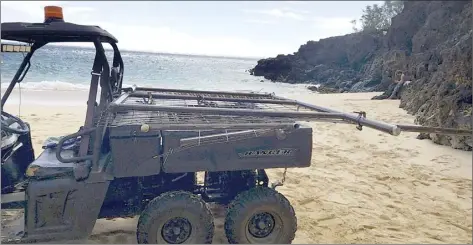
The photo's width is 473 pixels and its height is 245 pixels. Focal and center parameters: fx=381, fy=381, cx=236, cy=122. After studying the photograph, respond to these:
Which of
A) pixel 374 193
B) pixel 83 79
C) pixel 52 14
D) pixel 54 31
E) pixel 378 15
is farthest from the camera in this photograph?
pixel 378 15

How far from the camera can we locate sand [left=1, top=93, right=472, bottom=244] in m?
3.89

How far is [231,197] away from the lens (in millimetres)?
3725

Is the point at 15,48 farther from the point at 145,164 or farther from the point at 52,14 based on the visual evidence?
the point at 145,164

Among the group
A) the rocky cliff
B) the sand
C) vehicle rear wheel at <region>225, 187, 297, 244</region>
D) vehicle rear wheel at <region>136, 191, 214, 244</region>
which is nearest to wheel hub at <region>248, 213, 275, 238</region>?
vehicle rear wheel at <region>225, 187, 297, 244</region>

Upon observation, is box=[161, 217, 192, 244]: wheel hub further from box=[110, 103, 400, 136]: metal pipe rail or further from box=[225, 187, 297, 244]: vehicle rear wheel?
box=[110, 103, 400, 136]: metal pipe rail

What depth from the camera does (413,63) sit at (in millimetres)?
19938

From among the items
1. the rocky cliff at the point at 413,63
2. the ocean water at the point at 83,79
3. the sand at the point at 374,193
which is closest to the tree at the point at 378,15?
the rocky cliff at the point at 413,63

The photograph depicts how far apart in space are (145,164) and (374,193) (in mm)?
3426

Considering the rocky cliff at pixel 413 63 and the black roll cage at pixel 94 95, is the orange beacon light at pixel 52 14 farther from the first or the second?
the rocky cliff at pixel 413 63

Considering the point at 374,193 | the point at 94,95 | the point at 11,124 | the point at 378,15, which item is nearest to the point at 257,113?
the point at 94,95

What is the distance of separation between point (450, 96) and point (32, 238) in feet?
26.8

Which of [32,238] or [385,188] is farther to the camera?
[385,188]

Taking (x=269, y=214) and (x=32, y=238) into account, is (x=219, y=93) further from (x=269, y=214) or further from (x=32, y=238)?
(x=32, y=238)

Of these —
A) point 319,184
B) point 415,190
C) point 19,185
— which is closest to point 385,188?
point 415,190
